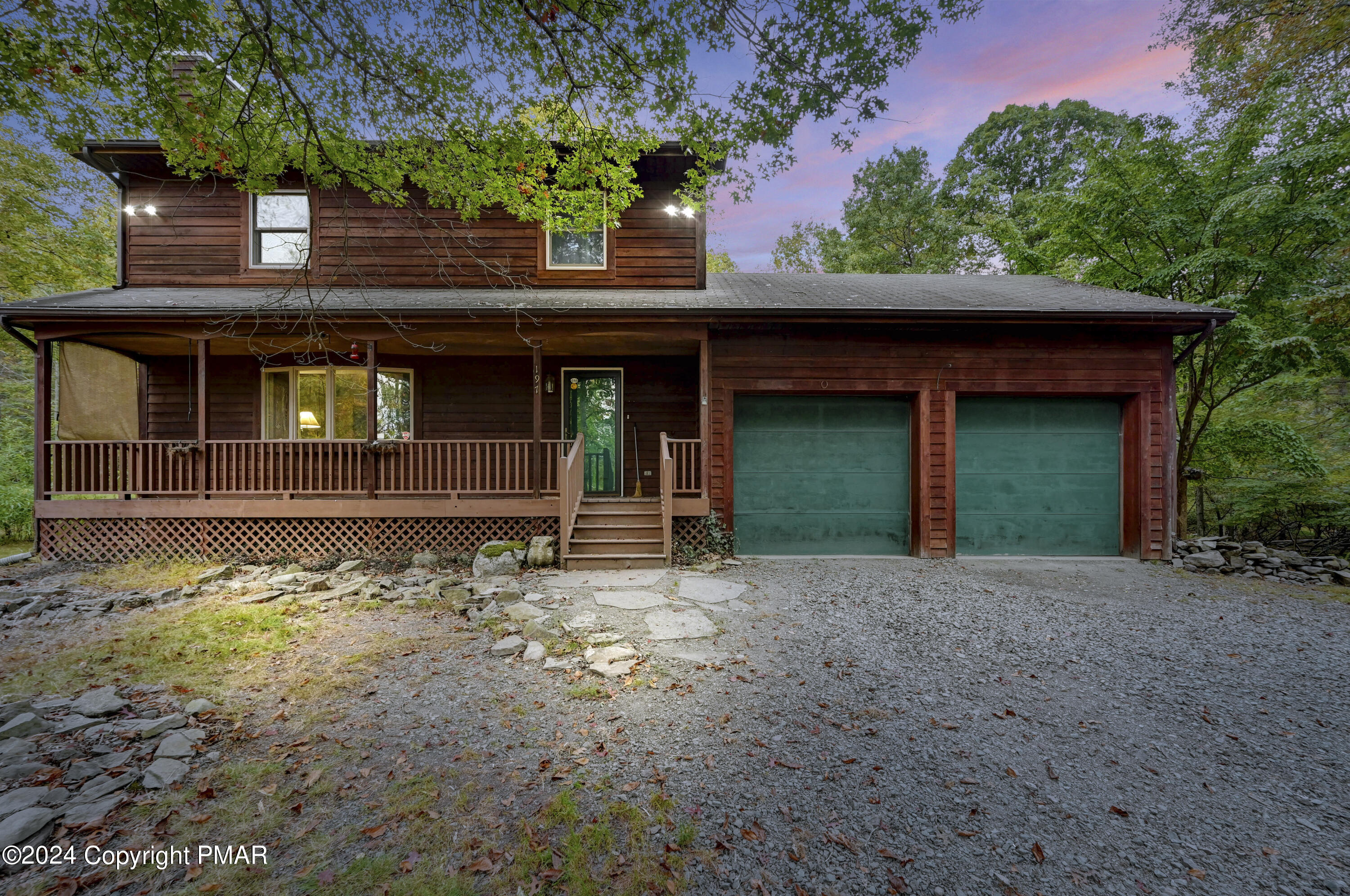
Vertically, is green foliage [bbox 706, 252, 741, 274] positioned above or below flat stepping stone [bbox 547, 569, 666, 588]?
above

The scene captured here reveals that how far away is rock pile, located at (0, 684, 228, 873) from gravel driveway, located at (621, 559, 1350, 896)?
2.22m

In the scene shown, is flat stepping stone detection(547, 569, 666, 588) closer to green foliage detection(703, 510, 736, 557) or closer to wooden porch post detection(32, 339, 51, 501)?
green foliage detection(703, 510, 736, 557)

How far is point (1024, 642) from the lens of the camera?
4.07m

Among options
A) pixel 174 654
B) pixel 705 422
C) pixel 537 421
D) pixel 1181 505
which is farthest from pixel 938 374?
pixel 174 654

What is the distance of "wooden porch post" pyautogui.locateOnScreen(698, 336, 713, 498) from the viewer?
6.78 meters

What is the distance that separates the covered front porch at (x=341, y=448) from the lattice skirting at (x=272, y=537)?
0.02m

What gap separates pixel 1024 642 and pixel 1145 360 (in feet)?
18.0

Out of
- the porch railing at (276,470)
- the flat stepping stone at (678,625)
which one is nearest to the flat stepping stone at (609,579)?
the flat stepping stone at (678,625)

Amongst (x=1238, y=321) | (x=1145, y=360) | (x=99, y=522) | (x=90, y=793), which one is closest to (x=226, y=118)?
(x=90, y=793)

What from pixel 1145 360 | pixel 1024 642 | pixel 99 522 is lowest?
pixel 1024 642

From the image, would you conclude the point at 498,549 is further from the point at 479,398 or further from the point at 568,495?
the point at 479,398

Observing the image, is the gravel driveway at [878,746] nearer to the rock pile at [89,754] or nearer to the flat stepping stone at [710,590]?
the rock pile at [89,754]

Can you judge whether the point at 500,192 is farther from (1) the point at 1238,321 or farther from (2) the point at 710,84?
(1) the point at 1238,321

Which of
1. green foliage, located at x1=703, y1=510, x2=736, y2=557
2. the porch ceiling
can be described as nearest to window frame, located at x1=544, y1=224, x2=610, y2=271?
the porch ceiling
